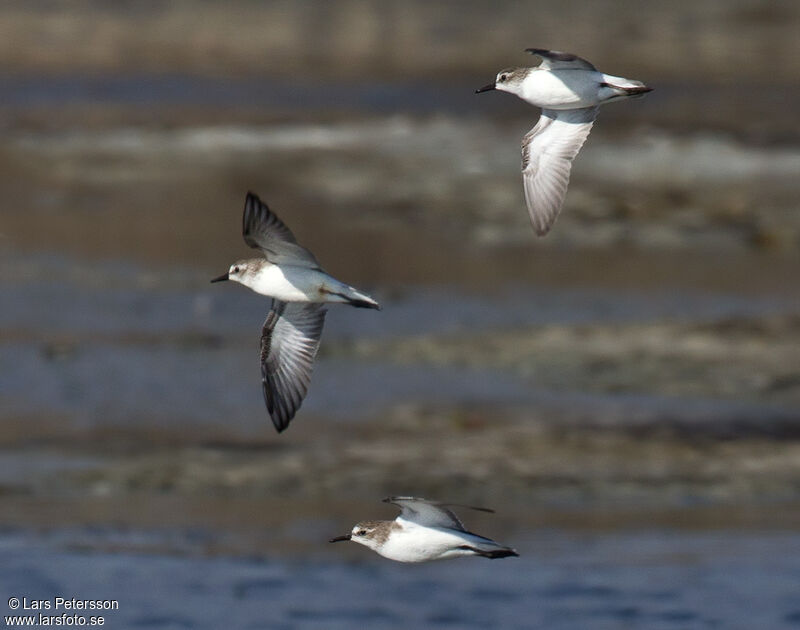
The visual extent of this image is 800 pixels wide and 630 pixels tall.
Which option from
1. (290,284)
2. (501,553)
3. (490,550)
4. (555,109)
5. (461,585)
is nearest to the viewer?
(501,553)

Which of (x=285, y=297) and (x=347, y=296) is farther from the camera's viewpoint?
(x=285, y=297)

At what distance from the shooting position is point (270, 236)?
8.66 m

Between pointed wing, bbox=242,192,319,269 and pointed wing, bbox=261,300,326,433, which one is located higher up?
pointed wing, bbox=242,192,319,269

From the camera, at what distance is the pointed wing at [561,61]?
831 cm

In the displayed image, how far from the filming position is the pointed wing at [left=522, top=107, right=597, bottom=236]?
932 centimetres

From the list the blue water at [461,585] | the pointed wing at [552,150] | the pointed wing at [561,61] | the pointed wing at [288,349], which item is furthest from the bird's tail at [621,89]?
the blue water at [461,585]

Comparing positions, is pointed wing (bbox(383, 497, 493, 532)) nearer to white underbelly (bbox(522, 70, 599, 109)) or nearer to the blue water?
white underbelly (bbox(522, 70, 599, 109))

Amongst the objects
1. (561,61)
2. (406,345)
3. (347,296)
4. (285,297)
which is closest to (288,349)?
(285,297)

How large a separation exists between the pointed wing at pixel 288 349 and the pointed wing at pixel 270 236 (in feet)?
2.84

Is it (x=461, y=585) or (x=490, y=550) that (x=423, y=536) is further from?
(x=461, y=585)

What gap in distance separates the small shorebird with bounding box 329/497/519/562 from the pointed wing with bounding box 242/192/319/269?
4.44ft

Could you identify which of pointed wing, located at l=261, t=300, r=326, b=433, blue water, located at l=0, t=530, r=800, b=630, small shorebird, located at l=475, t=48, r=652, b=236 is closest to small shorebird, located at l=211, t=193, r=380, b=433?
pointed wing, located at l=261, t=300, r=326, b=433

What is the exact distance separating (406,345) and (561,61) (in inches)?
344

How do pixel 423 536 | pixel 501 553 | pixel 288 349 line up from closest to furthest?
pixel 501 553 < pixel 423 536 < pixel 288 349
